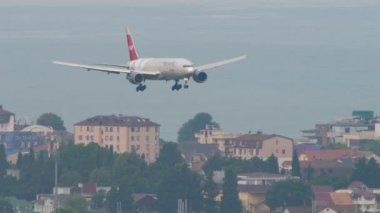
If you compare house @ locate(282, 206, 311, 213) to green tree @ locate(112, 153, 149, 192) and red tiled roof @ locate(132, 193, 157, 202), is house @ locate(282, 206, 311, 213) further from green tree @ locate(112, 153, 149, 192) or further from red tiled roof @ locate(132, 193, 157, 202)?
green tree @ locate(112, 153, 149, 192)

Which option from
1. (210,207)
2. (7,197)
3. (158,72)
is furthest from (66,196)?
(158,72)

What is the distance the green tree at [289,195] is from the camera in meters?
179

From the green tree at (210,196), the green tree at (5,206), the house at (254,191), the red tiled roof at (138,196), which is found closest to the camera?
the green tree at (5,206)

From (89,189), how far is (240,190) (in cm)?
1377

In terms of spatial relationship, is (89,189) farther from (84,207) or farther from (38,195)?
(84,207)

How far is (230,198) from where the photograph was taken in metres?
176

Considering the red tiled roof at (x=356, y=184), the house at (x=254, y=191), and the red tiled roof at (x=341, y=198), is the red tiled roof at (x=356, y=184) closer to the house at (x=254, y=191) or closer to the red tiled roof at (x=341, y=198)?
the red tiled roof at (x=341, y=198)

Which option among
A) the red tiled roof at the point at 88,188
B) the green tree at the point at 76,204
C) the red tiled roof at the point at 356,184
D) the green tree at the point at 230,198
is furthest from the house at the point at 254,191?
the green tree at the point at 76,204

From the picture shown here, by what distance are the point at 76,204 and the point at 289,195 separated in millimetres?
15788

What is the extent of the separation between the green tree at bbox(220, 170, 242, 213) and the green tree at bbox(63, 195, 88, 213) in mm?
9930

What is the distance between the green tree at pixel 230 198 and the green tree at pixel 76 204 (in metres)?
9.93

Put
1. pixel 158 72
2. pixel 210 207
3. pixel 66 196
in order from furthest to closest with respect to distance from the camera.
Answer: pixel 66 196 → pixel 210 207 → pixel 158 72

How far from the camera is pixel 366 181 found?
198500 millimetres


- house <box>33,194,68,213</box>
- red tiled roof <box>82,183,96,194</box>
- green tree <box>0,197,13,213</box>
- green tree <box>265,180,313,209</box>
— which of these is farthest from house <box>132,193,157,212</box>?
red tiled roof <box>82,183,96,194</box>
